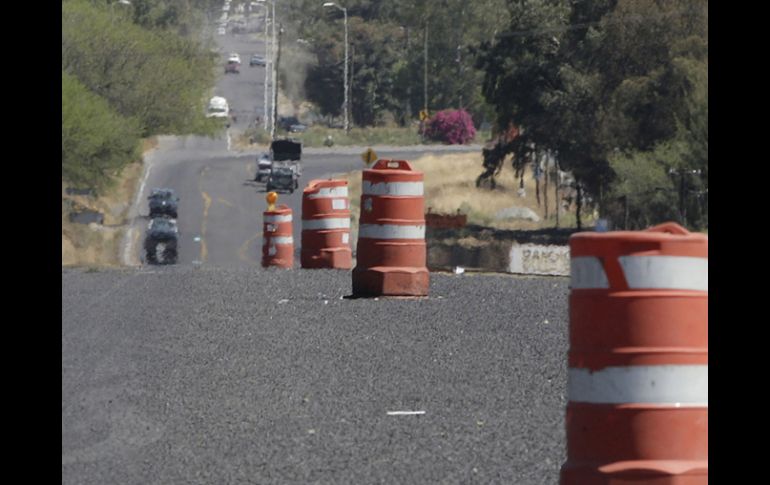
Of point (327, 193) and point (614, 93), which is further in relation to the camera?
point (614, 93)

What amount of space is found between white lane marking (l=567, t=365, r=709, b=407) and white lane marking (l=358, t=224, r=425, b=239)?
7958 millimetres

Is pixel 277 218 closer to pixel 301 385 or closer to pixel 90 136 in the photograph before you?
pixel 301 385

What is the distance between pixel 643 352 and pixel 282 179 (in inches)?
2758

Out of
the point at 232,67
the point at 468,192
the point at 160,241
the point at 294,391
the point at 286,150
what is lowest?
the point at 160,241

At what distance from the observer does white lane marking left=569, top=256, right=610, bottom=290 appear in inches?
159

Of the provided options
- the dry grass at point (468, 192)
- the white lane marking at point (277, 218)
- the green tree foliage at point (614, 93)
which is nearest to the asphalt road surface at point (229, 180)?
the dry grass at point (468, 192)

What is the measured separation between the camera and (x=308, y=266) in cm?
1605

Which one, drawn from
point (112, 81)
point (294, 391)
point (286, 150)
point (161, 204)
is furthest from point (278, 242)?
point (286, 150)

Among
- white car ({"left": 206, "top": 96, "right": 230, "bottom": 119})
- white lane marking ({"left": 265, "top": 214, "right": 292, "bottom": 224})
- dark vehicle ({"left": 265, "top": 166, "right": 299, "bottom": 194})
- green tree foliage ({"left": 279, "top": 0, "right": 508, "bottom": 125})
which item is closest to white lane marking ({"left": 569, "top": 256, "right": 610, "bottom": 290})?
white lane marking ({"left": 265, "top": 214, "right": 292, "bottom": 224})

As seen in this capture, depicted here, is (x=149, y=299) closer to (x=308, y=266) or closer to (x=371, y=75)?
(x=308, y=266)

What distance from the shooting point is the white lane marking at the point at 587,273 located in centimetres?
405

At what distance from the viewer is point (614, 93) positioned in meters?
54.9

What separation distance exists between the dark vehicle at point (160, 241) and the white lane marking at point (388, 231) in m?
17.3
